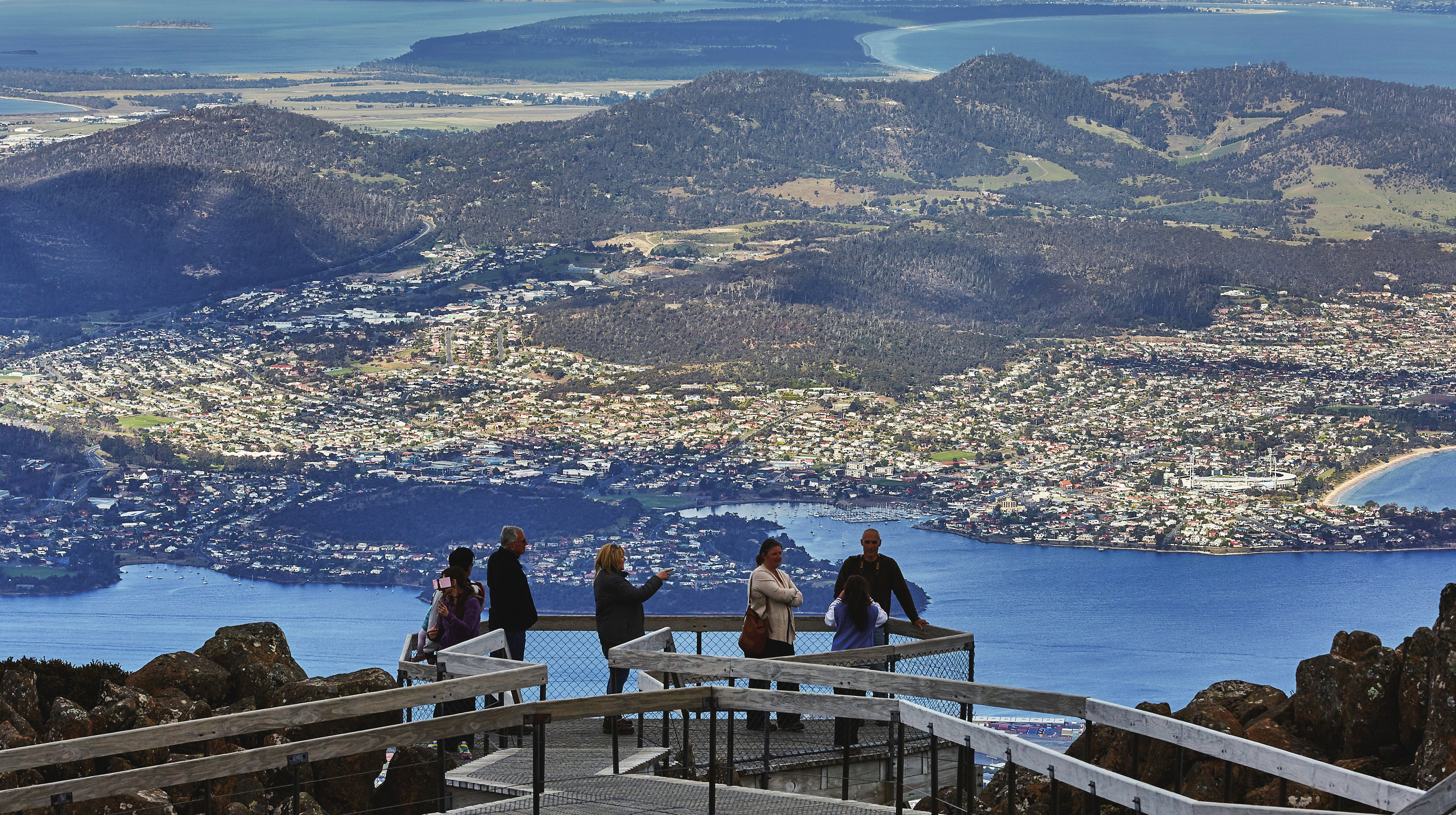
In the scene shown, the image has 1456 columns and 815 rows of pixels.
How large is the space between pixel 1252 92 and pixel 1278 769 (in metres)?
151

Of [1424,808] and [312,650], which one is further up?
[1424,808]

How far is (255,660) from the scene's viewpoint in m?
10.5

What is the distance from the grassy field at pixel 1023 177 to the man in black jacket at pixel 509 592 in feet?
402

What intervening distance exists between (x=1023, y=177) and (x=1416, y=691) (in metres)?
128

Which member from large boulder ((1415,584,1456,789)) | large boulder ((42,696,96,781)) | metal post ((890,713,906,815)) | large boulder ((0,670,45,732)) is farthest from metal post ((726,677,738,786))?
large boulder ((0,670,45,732))

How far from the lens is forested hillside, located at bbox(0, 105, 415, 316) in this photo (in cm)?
10388

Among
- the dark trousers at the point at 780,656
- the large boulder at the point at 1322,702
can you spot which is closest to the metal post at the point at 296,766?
the dark trousers at the point at 780,656

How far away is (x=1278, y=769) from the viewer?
6.38 meters

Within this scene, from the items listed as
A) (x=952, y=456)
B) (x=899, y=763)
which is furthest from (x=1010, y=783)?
(x=952, y=456)

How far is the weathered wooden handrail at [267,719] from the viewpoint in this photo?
649cm

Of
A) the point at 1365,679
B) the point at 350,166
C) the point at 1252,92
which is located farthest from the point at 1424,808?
the point at 1252,92

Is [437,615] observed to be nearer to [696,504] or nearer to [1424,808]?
[1424,808]

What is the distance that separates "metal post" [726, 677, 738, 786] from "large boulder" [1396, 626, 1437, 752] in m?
3.15

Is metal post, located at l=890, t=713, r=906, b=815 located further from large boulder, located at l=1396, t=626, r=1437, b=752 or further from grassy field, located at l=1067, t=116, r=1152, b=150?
grassy field, located at l=1067, t=116, r=1152, b=150
